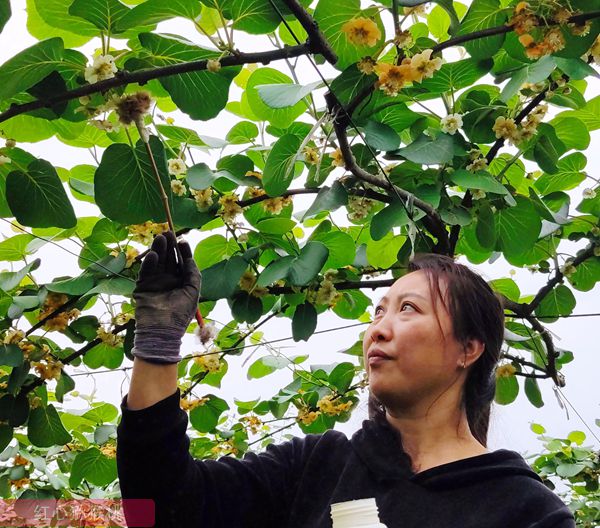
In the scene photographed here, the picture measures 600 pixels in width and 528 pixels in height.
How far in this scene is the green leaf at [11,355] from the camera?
1393 mm

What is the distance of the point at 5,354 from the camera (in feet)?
4.60

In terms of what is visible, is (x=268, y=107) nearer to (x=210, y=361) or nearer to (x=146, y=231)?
(x=146, y=231)

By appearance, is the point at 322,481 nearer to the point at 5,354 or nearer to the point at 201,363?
the point at 5,354

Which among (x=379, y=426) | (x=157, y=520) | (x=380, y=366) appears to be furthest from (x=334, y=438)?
(x=157, y=520)

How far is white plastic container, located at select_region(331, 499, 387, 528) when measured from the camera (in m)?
0.78

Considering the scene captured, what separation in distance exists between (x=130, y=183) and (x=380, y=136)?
45cm

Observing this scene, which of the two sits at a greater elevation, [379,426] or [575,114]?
[575,114]

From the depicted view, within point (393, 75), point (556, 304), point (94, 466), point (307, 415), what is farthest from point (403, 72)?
point (94, 466)

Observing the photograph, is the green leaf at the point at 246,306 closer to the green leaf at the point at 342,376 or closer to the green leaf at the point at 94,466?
the green leaf at the point at 342,376

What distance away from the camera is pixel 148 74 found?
949 millimetres

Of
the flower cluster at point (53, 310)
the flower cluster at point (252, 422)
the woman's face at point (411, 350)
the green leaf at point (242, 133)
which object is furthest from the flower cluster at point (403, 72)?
the flower cluster at point (252, 422)

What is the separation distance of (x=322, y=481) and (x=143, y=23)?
71cm

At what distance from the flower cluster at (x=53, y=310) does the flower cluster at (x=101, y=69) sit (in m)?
0.62

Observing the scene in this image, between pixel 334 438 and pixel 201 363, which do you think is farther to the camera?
pixel 201 363
